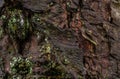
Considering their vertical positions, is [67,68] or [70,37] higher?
[70,37]

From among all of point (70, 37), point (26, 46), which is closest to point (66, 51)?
point (70, 37)

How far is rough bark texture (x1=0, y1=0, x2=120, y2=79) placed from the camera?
14.3ft

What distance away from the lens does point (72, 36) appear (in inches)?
179

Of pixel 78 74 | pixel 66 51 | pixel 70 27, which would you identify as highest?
pixel 70 27

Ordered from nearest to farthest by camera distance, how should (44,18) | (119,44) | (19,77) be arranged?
(19,77) → (44,18) → (119,44)

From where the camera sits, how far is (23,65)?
4.20m

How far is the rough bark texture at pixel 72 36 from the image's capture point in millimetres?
4352

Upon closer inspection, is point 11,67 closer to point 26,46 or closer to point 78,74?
point 26,46

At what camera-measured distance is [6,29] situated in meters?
4.36

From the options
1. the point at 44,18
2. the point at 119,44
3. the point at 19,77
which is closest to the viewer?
the point at 19,77

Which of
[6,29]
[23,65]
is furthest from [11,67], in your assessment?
[6,29]

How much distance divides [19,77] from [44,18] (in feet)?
3.04

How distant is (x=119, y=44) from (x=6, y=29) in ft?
5.80

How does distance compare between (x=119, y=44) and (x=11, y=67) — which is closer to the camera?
(x=11, y=67)
